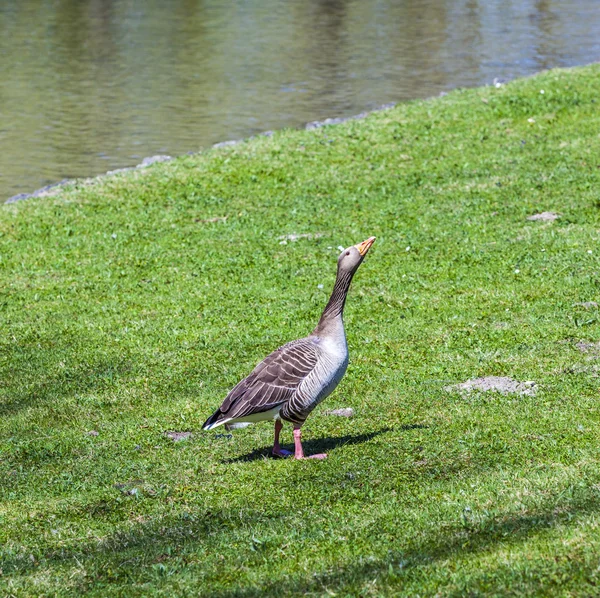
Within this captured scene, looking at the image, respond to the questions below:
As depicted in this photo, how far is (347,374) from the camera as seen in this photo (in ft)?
34.1

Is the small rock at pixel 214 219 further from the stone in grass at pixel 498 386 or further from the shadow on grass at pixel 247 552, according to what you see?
the shadow on grass at pixel 247 552

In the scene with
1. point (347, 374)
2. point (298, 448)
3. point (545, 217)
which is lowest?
point (545, 217)

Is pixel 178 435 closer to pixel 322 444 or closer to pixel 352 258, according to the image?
pixel 322 444

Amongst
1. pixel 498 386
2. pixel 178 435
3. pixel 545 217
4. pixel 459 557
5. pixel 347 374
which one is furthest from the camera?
pixel 545 217

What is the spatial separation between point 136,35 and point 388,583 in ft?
138

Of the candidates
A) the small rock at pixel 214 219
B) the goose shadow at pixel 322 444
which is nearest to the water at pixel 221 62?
the small rock at pixel 214 219

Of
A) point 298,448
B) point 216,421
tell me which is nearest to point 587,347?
point 298,448

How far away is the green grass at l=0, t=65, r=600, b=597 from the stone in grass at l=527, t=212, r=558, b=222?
0.16 metres

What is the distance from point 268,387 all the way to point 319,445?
4.01 ft

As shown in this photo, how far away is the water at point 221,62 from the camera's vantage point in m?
26.9

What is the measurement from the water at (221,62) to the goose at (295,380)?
51.4 feet

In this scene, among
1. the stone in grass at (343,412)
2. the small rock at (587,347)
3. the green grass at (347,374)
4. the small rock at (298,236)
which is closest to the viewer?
the green grass at (347,374)

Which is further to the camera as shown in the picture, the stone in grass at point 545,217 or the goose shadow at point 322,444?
the stone in grass at point 545,217

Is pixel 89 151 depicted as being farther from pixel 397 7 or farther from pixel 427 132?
pixel 397 7
